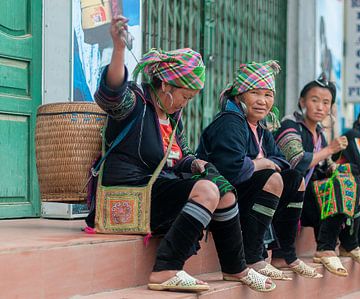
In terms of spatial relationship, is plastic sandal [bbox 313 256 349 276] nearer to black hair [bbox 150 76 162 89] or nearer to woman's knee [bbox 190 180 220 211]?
woman's knee [bbox 190 180 220 211]

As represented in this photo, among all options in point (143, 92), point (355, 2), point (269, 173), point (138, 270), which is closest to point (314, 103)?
point (269, 173)

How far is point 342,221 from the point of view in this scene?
18.3 feet

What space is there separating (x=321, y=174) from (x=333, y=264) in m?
0.72


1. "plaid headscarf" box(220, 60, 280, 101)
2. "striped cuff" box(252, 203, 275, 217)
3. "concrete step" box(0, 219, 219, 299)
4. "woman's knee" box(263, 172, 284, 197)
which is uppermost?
"plaid headscarf" box(220, 60, 280, 101)

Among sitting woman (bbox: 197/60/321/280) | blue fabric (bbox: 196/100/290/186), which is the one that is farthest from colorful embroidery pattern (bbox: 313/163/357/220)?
blue fabric (bbox: 196/100/290/186)

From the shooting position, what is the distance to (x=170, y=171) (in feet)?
14.0

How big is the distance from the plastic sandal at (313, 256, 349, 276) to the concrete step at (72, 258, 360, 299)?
0.05m

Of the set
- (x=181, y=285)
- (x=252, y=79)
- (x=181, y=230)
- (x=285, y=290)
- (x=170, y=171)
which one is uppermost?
(x=252, y=79)

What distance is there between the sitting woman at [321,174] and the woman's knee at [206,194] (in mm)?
1594

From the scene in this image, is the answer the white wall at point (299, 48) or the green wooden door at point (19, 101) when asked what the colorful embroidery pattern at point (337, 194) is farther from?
the white wall at point (299, 48)

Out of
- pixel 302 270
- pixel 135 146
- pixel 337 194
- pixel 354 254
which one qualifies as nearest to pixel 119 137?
pixel 135 146

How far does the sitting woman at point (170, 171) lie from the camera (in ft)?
12.4

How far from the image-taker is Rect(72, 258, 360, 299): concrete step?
12.3ft

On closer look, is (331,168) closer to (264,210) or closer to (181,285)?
(264,210)
